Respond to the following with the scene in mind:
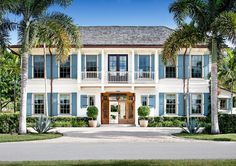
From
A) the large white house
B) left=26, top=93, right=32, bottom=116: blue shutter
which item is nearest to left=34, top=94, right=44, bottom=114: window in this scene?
the large white house

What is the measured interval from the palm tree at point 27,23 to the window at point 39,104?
12646mm

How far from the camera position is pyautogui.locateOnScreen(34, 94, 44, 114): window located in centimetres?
3659

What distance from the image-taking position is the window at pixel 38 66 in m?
36.7

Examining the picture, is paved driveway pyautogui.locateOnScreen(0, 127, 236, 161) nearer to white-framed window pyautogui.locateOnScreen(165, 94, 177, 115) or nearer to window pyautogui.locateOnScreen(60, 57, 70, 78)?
white-framed window pyautogui.locateOnScreen(165, 94, 177, 115)

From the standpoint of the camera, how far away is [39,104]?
36.6 metres

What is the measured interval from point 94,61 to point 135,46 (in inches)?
143

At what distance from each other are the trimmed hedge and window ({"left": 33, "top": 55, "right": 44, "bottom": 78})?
1199cm

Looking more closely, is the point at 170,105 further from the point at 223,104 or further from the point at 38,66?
the point at 38,66

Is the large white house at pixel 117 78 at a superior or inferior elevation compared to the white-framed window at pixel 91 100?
superior

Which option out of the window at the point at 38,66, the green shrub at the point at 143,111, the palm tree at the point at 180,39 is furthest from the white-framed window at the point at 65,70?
the palm tree at the point at 180,39

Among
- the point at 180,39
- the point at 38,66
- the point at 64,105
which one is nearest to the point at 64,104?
the point at 64,105

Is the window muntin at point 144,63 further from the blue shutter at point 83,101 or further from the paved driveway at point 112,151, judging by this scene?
the paved driveway at point 112,151

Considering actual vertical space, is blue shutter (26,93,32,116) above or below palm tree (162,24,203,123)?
below

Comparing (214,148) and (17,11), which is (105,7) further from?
(214,148)
